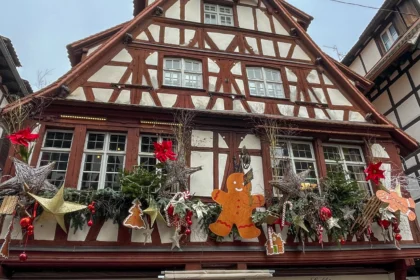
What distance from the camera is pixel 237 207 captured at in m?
7.30

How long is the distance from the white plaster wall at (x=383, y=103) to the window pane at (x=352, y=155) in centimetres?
442

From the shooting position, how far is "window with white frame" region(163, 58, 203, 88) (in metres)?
9.48

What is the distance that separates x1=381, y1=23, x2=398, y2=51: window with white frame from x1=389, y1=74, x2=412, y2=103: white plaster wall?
6.11 feet

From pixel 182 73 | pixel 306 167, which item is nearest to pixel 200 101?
pixel 182 73

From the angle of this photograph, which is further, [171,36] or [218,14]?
[218,14]

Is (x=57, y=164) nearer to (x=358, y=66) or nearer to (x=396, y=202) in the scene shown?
(x=396, y=202)

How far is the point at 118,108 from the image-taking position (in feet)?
27.1

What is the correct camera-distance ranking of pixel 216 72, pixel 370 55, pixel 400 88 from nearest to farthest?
1. pixel 216 72
2. pixel 400 88
3. pixel 370 55

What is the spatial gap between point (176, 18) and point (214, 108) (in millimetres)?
3451

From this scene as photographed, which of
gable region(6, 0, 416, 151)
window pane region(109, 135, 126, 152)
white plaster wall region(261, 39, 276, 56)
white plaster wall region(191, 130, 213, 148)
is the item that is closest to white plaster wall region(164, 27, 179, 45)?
gable region(6, 0, 416, 151)

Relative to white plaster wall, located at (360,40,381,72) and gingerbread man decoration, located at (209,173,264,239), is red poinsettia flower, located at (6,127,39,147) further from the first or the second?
white plaster wall, located at (360,40,381,72)

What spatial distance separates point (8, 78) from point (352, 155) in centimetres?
1085

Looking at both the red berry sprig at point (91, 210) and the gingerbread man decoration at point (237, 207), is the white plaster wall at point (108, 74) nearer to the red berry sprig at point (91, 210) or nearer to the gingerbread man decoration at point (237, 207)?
the red berry sprig at point (91, 210)

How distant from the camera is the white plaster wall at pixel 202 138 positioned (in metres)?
8.42
